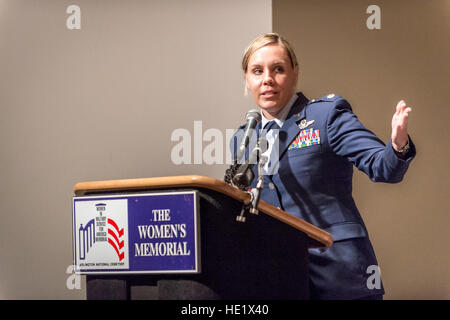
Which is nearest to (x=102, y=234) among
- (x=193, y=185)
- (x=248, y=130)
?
(x=193, y=185)

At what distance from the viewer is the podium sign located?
1.22 meters

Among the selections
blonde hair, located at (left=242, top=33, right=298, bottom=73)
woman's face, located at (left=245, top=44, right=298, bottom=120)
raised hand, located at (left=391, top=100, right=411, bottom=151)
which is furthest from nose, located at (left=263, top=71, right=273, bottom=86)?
raised hand, located at (left=391, top=100, right=411, bottom=151)

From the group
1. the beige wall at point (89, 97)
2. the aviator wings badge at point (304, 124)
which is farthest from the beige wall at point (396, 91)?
the aviator wings badge at point (304, 124)

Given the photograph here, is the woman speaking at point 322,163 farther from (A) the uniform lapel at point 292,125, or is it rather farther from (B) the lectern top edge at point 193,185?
(B) the lectern top edge at point 193,185

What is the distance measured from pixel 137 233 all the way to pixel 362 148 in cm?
76

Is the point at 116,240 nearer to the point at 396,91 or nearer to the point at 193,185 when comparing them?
the point at 193,185

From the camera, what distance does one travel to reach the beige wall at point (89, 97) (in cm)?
324

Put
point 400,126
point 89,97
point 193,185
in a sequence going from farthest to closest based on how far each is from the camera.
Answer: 1. point 89,97
2. point 400,126
3. point 193,185

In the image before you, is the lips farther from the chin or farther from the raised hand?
the raised hand

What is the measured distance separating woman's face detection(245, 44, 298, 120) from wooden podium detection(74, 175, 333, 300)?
656 millimetres

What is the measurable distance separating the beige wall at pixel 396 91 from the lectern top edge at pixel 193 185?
2.25 metres

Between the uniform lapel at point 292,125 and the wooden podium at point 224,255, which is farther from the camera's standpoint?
the uniform lapel at point 292,125

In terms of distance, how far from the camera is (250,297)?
129cm

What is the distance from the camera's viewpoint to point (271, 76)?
6.26 feet
